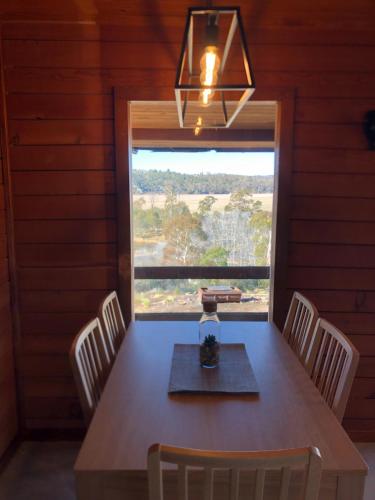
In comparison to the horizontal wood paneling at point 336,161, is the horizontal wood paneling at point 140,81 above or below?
above

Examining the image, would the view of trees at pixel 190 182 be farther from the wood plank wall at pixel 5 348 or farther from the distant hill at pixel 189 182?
the wood plank wall at pixel 5 348

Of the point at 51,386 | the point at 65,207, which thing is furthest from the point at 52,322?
the point at 65,207

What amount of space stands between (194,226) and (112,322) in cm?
129

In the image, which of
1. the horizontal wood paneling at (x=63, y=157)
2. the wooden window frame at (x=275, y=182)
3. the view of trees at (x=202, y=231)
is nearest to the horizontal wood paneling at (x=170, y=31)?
the wooden window frame at (x=275, y=182)

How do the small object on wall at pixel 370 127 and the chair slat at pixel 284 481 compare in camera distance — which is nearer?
the chair slat at pixel 284 481

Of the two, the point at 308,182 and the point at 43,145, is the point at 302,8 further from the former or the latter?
the point at 43,145

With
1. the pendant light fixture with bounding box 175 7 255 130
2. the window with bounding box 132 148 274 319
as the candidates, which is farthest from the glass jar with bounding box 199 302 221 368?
the window with bounding box 132 148 274 319

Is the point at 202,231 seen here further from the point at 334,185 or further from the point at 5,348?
the point at 5,348

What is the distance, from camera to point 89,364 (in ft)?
4.66

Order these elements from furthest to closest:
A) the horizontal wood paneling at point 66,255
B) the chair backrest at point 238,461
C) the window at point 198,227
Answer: the window at point 198,227 < the horizontal wood paneling at point 66,255 < the chair backrest at point 238,461

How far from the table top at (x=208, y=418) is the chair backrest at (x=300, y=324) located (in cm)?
18

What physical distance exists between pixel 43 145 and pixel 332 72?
69.5 inches

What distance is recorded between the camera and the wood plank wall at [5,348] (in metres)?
2.04

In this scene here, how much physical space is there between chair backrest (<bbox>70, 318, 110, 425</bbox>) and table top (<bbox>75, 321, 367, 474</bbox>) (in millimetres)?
70
